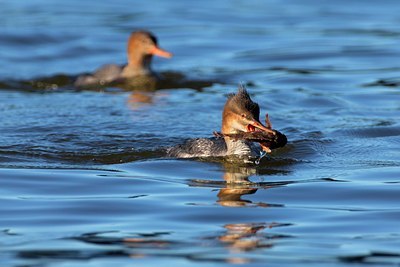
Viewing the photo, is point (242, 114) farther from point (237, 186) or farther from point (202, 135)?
point (202, 135)

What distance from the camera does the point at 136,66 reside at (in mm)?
20250

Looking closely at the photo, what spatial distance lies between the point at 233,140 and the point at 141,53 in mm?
7862

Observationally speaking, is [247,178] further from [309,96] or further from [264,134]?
[309,96]

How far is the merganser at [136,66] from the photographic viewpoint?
1964cm

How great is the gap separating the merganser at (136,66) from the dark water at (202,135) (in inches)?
18.0

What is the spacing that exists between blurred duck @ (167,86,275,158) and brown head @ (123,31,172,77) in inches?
276

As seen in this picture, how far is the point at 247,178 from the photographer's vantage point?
12.1m

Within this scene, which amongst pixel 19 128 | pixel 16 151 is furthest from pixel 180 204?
pixel 19 128

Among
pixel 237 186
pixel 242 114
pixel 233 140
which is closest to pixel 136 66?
pixel 233 140

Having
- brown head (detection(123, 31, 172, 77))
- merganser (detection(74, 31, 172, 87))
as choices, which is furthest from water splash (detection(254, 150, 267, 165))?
brown head (detection(123, 31, 172, 77))

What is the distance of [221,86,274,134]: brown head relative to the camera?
12219 millimetres

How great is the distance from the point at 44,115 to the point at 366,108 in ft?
15.4

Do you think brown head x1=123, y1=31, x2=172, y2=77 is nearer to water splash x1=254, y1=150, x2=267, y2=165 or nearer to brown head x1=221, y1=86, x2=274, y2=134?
water splash x1=254, y1=150, x2=267, y2=165

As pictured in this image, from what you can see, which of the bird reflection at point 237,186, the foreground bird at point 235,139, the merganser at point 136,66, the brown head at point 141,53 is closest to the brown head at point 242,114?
the foreground bird at point 235,139
